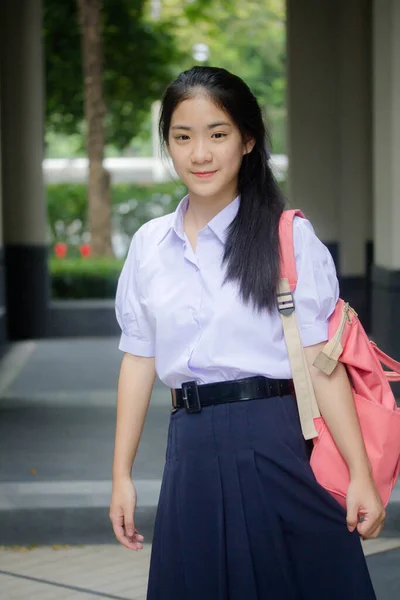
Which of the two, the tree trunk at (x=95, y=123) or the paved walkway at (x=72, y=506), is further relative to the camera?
the tree trunk at (x=95, y=123)

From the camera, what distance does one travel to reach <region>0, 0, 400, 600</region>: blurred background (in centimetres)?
521

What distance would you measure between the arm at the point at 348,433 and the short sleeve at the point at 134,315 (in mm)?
403

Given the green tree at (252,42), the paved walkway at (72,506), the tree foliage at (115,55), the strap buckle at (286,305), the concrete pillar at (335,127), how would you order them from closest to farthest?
the strap buckle at (286,305), the paved walkway at (72,506), the concrete pillar at (335,127), the tree foliage at (115,55), the green tree at (252,42)

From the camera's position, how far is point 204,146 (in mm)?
2557

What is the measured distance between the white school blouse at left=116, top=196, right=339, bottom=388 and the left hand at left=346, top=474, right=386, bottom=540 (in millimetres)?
290

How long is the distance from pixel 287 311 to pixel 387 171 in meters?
5.44

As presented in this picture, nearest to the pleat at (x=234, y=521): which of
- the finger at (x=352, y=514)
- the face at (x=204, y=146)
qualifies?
the finger at (x=352, y=514)

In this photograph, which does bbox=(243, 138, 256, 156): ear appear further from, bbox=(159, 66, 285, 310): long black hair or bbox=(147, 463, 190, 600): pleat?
bbox=(147, 463, 190, 600): pleat

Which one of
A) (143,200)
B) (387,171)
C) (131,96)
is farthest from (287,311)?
(143,200)

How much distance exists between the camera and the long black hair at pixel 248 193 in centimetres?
249

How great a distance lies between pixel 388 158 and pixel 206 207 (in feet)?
17.4

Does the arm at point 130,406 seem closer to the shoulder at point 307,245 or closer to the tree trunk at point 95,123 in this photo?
the shoulder at point 307,245

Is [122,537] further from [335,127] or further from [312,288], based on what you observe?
[335,127]

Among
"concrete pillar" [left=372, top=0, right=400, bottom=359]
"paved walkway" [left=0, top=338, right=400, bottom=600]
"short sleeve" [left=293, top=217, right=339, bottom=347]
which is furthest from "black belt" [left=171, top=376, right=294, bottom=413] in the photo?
"concrete pillar" [left=372, top=0, right=400, bottom=359]
